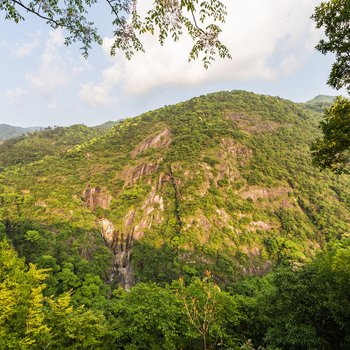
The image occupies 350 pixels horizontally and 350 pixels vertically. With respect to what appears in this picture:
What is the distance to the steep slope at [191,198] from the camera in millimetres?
46688

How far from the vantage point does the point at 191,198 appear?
55.3 m

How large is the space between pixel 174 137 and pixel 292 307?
63093 mm

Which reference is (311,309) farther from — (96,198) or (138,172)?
(138,172)

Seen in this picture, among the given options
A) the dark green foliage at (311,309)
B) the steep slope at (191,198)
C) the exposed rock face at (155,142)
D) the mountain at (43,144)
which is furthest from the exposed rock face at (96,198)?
the dark green foliage at (311,309)

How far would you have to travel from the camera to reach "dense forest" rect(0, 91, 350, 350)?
11.6 metres

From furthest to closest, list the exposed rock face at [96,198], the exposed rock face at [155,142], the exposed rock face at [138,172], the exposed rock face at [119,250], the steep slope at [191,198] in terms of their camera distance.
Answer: the exposed rock face at [155,142] → the exposed rock face at [138,172] → the exposed rock face at [96,198] → the steep slope at [191,198] → the exposed rock face at [119,250]

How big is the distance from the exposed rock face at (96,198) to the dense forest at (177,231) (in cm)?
27

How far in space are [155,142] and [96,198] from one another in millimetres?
24556

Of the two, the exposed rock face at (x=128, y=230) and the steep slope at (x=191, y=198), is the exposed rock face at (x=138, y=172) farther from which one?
the exposed rock face at (x=128, y=230)

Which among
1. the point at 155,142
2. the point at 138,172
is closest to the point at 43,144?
the point at 155,142

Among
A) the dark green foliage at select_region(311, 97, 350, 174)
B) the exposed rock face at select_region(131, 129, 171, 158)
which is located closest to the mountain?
the exposed rock face at select_region(131, 129, 171, 158)

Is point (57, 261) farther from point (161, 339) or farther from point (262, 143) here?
point (262, 143)

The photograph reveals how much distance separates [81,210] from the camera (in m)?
54.8

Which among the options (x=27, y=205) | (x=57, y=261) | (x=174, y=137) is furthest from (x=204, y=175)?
(x=27, y=205)
